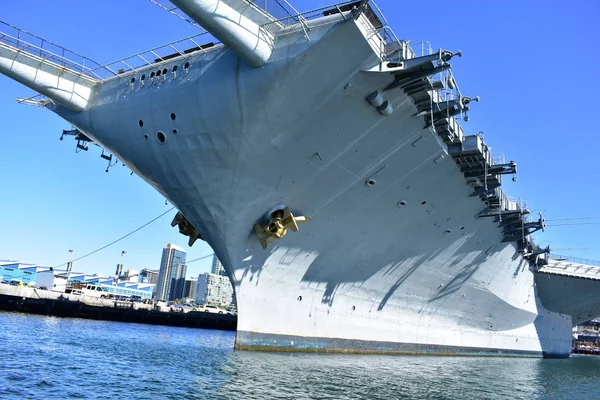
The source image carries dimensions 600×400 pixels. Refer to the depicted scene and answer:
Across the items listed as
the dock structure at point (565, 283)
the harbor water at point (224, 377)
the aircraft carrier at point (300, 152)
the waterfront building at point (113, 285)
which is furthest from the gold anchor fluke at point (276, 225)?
the waterfront building at point (113, 285)

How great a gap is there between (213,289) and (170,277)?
34295 millimetres

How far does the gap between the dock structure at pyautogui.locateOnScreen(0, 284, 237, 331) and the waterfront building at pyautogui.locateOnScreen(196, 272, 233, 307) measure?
8128 cm

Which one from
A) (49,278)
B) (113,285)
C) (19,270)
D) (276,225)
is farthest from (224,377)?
(113,285)

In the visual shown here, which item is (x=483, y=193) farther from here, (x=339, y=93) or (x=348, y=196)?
(x=339, y=93)

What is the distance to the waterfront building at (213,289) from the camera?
411 feet

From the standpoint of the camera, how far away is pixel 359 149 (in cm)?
1219

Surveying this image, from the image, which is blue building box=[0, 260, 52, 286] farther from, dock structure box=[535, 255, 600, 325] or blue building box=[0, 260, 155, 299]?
dock structure box=[535, 255, 600, 325]

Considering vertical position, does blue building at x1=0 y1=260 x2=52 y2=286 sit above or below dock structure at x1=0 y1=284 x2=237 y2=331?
above

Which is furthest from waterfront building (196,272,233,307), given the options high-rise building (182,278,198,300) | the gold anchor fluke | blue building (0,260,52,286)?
the gold anchor fluke

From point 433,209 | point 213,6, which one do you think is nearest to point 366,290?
point 433,209

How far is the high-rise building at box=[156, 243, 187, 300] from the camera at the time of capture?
147 metres

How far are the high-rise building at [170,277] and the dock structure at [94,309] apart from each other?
105 m

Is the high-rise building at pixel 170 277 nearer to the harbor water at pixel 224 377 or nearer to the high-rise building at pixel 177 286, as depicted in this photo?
the high-rise building at pixel 177 286

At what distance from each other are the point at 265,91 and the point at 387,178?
492cm
